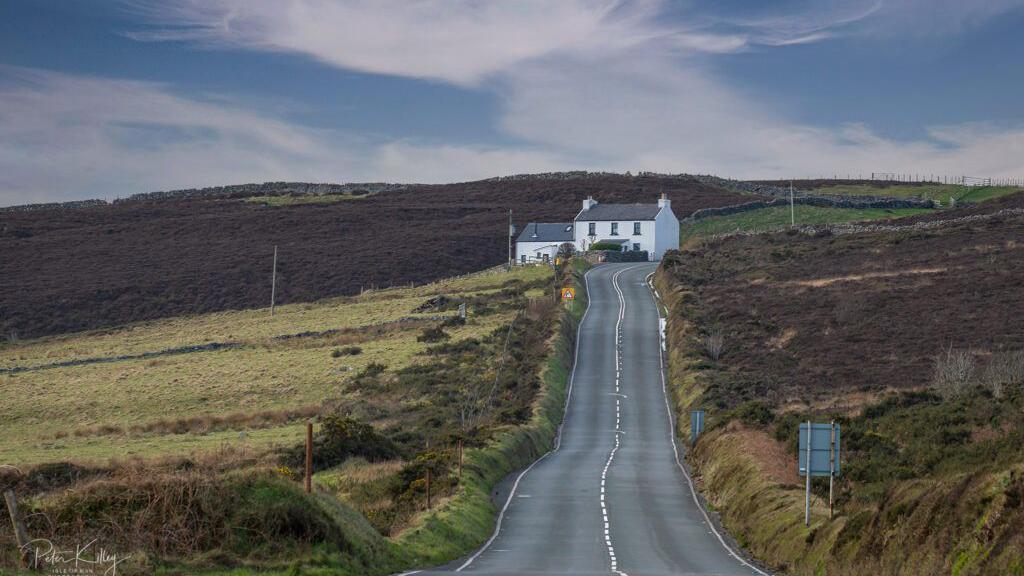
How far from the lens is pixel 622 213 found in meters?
128

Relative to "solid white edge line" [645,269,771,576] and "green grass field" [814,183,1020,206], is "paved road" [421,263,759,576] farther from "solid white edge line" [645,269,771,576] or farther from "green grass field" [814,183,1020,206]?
"green grass field" [814,183,1020,206]

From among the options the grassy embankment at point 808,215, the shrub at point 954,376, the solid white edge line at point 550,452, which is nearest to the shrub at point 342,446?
the solid white edge line at point 550,452

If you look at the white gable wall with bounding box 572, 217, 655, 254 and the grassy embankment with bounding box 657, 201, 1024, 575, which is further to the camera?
Result: the white gable wall with bounding box 572, 217, 655, 254

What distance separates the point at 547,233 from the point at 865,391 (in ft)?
246

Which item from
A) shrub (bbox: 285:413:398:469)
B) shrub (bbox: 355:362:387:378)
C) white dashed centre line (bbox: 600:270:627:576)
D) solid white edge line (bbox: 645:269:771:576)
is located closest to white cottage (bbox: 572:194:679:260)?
white dashed centre line (bbox: 600:270:627:576)

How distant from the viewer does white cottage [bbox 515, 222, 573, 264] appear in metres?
125

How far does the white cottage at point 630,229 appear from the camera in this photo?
411ft

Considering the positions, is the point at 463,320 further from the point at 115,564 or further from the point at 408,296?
the point at 115,564

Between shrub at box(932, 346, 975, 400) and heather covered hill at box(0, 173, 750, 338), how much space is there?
256 feet

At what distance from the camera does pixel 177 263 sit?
13462 centimetres

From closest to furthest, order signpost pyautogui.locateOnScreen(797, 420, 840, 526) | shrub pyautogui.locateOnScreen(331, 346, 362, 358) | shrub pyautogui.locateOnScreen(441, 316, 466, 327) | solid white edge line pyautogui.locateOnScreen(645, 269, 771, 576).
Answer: signpost pyautogui.locateOnScreen(797, 420, 840, 526)
solid white edge line pyautogui.locateOnScreen(645, 269, 771, 576)
shrub pyautogui.locateOnScreen(331, 346, 362, 358)
shrub pyautogui.locateOnScreen(441, 316, 466, 327)

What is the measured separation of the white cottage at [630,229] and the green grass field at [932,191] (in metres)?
46.9

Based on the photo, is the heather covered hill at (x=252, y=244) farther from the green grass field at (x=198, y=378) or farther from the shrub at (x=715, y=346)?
the shrub at (x=715, y=346)

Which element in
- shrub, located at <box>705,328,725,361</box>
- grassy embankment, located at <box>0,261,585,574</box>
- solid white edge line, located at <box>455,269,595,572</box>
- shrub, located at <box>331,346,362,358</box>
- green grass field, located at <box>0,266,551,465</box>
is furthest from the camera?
shrub, located at <box>331,346,362,358</box>
